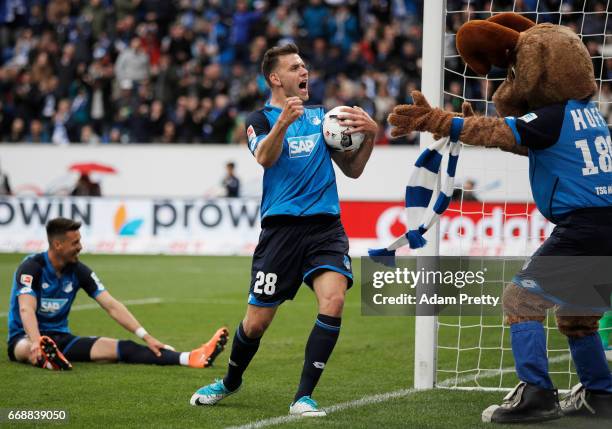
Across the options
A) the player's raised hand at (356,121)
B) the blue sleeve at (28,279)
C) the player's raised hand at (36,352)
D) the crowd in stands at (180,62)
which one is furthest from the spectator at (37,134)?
the player's raised hand at (356,121)

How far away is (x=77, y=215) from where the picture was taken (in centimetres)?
1898

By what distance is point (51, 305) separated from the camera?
8016 millimetres

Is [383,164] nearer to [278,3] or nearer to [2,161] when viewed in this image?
[278,3]

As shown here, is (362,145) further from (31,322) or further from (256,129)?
(31,322)

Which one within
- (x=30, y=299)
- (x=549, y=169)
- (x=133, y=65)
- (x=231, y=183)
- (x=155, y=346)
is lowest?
(x=155, y=346)

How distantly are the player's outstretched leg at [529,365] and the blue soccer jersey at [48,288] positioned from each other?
3704mm

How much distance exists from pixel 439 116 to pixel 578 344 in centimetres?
152

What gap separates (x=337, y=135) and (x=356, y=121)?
17cm

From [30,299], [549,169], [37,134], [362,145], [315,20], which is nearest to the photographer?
[549,169]

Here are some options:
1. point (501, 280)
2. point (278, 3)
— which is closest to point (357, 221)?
point (278, 3)

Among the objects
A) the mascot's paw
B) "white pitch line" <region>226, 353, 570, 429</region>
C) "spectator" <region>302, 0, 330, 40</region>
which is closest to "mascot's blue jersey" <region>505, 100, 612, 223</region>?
the mascot's paw

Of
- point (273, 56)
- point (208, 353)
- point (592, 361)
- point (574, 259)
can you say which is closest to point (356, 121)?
point (273, 56)

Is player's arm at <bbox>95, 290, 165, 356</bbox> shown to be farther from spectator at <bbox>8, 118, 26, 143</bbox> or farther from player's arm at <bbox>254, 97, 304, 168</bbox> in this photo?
spectator at <bbox>8, 118, 26, 143</bbox>

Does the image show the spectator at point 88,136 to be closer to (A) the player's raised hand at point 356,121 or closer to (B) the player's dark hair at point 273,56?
(B) the player's dark hair at point 273,56
